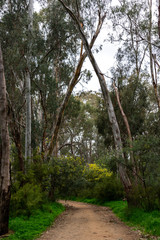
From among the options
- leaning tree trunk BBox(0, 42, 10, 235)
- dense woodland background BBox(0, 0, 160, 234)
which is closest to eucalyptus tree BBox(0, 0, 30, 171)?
dense woodland background BBox(0, 0, 160, 234)

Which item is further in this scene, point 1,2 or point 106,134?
point 106,134

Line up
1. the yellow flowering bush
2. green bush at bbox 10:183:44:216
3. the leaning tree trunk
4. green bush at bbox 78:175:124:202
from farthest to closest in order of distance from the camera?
the yellow flowering bush, green bush at bbox 78:175:124:202, green bush at bbox 10:183:44:216, the leaning tree trunk

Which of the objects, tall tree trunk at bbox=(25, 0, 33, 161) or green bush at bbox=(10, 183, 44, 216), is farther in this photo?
tall tree trunk at bbox=(25, 0, 33, 161)

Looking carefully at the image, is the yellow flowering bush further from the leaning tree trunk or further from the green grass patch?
the leaning tree trunk

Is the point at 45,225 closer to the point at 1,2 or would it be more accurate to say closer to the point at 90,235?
the point at 90,235

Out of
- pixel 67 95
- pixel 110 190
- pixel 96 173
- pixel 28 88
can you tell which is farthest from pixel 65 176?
pixel 96 173

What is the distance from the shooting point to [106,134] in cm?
2033

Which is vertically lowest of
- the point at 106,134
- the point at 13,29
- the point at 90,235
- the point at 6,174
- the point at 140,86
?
the point at 90,235

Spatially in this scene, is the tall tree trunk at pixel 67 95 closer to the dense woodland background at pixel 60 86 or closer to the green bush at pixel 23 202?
the dense woodland background at pixel 60 86

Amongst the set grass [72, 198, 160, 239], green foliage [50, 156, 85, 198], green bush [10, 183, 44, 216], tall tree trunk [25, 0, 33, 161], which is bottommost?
grass [72, 198, 160, 239]

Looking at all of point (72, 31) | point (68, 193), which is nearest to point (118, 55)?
point (72, 31)

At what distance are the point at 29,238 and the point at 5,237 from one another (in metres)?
0.62

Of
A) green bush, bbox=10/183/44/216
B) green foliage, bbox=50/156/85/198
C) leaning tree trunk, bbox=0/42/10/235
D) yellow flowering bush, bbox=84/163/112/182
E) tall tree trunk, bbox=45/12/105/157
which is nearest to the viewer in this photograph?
leaning tree trunk, bbox=0/42/10/235

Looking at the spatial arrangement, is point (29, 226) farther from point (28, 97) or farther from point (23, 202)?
point (28, 97)
